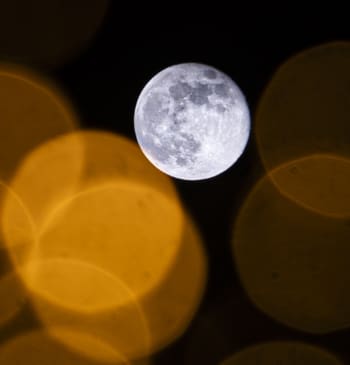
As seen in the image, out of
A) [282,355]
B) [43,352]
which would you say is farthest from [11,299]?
[282,355]

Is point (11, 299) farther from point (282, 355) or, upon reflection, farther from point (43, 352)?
point (282, 355)

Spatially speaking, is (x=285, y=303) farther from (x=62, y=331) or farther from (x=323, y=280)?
(x=62, y=331)

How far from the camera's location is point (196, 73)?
2.07 m

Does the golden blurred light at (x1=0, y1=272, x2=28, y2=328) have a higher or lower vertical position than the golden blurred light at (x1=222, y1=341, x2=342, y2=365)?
higher

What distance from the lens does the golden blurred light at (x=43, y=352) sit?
2617mm

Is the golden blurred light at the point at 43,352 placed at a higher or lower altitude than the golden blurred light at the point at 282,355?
higher

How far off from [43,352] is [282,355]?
4.45 feet

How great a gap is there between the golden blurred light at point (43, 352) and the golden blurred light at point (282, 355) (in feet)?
2.22

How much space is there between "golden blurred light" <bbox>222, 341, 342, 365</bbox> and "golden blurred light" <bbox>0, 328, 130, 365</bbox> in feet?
2.22

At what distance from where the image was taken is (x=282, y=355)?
2674 mm

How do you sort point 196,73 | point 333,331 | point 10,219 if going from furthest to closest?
point 333,331
point 10,219
point 196,73

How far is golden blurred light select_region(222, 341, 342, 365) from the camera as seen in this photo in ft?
8.70

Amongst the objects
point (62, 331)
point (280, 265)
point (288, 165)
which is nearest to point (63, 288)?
point (62, 331)

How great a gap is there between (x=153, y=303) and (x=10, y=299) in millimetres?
823
